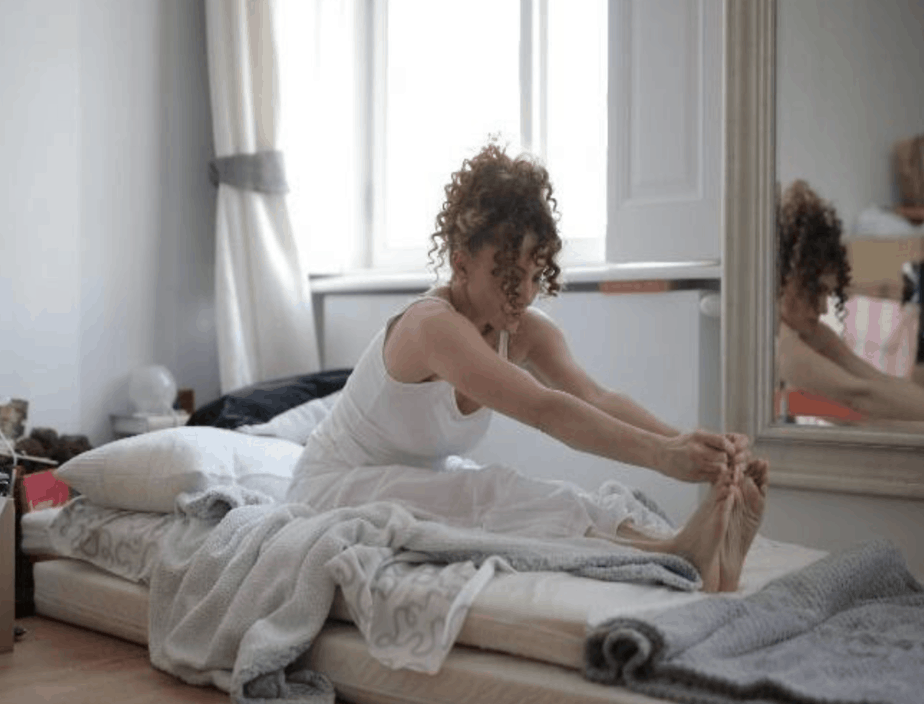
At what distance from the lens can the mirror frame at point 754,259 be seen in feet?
8.44

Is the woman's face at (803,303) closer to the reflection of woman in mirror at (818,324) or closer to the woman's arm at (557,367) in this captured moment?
the reflection of woman in mirror at (818,324)

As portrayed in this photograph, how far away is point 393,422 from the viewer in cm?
229

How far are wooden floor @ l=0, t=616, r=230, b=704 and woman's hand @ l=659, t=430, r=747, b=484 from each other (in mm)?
782

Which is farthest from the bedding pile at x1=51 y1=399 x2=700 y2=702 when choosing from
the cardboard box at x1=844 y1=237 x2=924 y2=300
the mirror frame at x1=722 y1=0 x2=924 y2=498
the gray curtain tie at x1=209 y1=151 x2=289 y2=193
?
the gray curtain tie at x1=209 y1=151 x2=289 y2=193

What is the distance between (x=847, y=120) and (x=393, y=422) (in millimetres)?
1054

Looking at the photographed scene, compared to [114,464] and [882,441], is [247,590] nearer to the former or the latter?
[114,464]

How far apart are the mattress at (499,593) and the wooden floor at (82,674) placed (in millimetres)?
49

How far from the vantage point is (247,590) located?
2.04 metres

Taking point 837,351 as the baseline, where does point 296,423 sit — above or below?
below

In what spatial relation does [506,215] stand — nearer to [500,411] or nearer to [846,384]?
[500,411]

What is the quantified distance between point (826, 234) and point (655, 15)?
26.6 inches

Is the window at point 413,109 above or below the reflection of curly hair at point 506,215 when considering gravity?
above

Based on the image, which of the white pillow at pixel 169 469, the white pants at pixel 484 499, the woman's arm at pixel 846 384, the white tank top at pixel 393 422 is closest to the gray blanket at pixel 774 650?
the white pants at pixel 484 499

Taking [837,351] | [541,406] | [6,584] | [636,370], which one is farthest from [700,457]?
[6,584]
